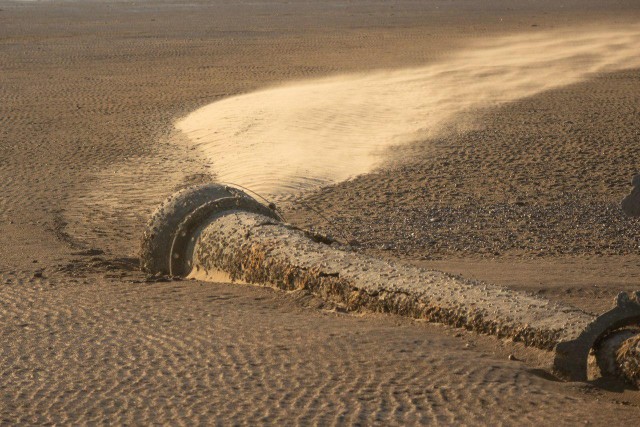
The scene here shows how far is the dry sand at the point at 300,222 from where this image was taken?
4945mm

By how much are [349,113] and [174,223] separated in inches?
364

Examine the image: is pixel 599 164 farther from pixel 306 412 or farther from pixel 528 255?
pixel 306 412

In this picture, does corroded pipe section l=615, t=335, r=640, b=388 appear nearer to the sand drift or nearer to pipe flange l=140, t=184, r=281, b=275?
the sand drift

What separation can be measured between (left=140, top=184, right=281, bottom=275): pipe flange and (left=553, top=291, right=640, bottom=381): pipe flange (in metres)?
3.82

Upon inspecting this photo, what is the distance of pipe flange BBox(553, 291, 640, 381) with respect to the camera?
5.02 metres

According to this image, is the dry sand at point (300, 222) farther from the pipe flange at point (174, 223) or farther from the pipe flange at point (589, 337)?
the pipe flange at point (174, 223)

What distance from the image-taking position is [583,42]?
3080 centimetres

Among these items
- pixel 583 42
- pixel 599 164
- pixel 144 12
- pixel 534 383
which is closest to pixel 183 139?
pixel 599 164

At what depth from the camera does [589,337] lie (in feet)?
16.7

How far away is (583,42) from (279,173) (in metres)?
20.3

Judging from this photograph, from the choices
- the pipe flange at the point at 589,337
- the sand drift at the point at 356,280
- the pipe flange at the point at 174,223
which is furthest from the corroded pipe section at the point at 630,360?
the pipe flange at the point at 174,223

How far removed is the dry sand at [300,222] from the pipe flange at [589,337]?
10cm

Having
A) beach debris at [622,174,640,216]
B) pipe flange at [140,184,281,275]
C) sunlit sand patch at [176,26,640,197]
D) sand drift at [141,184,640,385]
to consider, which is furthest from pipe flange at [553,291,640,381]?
sunlit sand patch at [176,26,640,197]

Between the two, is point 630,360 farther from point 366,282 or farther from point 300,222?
point 300,222
